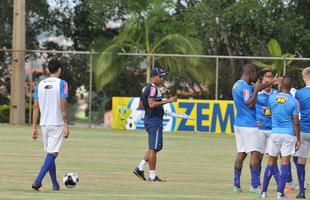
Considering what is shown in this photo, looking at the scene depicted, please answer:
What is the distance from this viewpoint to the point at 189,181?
17.4 metres

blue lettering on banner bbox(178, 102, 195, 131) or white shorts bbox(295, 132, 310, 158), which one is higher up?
white shorts bbox(295, 132, 310, 158)

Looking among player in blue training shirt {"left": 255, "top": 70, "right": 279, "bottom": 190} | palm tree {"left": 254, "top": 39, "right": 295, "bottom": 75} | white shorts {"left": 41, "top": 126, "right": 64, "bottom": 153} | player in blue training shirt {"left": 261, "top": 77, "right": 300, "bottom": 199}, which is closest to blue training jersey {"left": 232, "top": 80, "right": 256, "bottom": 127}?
player in blue training shirt {"left": 255, "top": 70, "right": 279, "bottom": 190}

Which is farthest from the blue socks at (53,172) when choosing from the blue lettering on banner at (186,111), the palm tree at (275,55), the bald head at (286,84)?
the palm tree at (275,55)

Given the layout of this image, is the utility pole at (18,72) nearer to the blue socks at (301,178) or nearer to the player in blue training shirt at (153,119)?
the player in blue training shirt at (153,119)

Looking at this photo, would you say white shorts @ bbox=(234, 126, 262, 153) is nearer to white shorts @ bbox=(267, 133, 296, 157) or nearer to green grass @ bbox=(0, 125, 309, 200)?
green grass @ bbox=(0, 125, 309, 200)

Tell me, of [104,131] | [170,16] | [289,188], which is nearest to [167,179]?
[289,188]

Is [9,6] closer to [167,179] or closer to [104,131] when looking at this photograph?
[104,131]

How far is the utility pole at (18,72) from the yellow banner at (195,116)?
460 cm

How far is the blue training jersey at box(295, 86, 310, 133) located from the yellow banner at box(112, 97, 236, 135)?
1950 cm

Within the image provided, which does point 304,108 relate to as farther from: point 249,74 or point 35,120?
point 35,120

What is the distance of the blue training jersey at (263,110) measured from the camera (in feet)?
52.2

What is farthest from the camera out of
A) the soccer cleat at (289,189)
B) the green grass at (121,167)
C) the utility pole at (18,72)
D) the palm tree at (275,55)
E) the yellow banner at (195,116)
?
the utility pole at (18,72)

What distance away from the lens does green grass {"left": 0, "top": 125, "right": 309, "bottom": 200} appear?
48.6 feet

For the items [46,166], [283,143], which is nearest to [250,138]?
[283,143]
